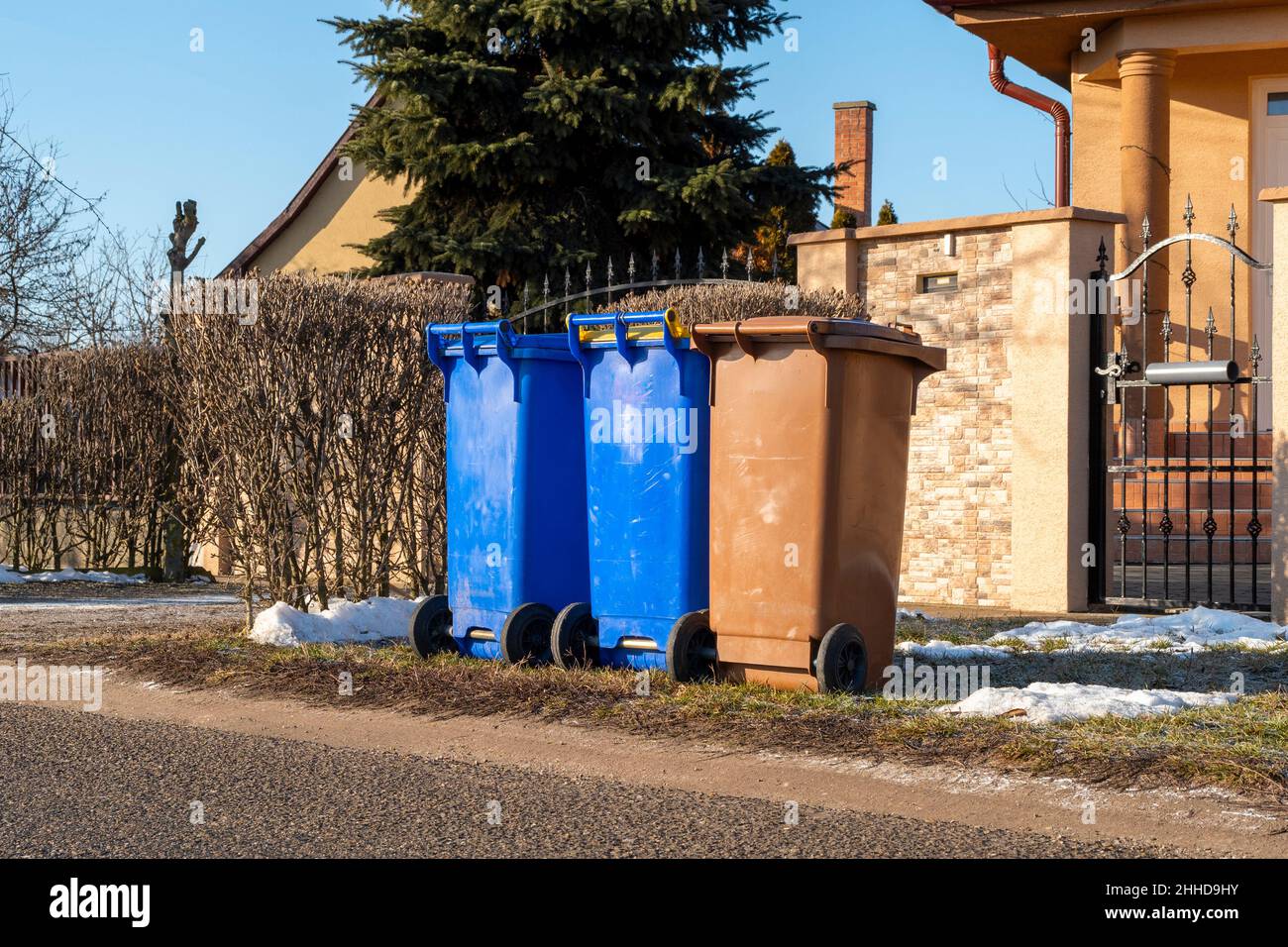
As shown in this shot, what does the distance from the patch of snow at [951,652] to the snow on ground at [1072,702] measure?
143cm

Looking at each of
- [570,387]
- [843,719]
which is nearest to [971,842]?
[843,719]

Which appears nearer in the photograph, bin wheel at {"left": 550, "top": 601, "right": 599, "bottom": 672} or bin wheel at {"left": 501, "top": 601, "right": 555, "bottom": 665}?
bin wheel at {"left": 550, "top": 601, "right": 599, "bottom": 672}

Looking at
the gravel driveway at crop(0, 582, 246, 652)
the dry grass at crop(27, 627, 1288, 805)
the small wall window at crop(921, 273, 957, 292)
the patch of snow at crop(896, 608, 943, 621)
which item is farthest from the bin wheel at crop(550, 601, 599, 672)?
the small wall window at crop(921, 273, 957, 292)

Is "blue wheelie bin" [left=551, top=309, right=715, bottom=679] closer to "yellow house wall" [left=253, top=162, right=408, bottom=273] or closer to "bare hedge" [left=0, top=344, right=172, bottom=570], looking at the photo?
"bare hedge" [left=0, top=344, right=172, bottom=570]

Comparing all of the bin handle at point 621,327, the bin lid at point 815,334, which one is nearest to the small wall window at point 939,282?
the bin lid at point 815,334

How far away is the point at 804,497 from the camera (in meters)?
7.24

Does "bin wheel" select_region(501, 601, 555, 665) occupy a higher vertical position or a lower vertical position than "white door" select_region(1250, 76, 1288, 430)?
lower

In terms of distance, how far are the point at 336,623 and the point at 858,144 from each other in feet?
81.7

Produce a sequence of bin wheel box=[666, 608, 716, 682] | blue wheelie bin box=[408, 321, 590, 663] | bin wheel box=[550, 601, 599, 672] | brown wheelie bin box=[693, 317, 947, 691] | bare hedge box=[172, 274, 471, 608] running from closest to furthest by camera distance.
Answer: brown wheelie bin box=[693, 317, 947, 691] → bin wheel box=[666, 608, 716, 682] → bin wheel box=[550, 601, 599, 672] → blue wheelie bin box=[408, 321, 590, 663] → bare hedge box=[172, 274, 471, 608]

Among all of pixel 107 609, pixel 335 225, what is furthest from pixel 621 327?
pixel 335 225

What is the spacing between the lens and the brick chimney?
106 feet

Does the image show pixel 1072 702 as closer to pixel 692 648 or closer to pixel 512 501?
pixel 692 648

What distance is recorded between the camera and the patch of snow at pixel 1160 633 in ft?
29.6

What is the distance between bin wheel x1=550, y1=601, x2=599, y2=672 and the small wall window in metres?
4.82
